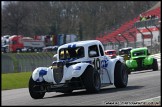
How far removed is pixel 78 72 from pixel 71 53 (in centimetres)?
195

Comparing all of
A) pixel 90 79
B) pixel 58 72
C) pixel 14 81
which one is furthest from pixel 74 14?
pixel 90 79

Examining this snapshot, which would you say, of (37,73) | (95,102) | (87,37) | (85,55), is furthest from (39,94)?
(87,37)

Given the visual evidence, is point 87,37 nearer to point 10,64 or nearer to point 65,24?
point 65,24

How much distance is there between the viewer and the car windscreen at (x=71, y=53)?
17027 millimetres

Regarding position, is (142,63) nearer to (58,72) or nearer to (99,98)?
A: (58,72)

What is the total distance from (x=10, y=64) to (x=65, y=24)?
198ft

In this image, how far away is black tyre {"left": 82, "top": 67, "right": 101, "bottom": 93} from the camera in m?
15.3

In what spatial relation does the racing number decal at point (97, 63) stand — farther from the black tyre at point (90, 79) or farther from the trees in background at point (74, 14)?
the trees in background at point (74, 14)

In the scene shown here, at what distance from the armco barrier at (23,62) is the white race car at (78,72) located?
21506mm

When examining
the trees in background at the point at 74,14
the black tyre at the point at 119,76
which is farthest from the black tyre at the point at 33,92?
the trees in background at the point at 74,14

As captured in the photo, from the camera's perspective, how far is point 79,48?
17.2 meters

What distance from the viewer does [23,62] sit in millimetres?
38875

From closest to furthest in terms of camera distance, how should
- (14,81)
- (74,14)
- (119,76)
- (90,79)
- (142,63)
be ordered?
(90,79), (119,76), (14,81), (142,63), (74,14)

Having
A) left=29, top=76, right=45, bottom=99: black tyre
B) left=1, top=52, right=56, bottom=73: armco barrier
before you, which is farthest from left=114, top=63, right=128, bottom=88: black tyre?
left=1, top=52, right=56, bottom=73: armco barrier
